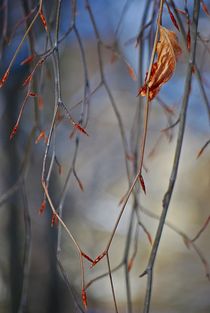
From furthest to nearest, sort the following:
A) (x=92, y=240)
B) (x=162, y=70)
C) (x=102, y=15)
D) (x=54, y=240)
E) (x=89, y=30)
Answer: (x=92, y=240) < (x=54, y=240) < (x=89, y=30) < (x=102, y=15) < (x=162, y=70)

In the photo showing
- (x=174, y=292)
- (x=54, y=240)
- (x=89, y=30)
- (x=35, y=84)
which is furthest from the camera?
(x=174, y=292)

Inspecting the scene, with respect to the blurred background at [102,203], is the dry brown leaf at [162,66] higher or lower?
lower

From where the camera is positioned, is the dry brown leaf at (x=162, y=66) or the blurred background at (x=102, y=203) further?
the blurred background at (x=102, y=203)

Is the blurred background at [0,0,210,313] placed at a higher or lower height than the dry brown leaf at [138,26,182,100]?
higher

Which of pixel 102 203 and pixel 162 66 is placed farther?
pixel 102 203

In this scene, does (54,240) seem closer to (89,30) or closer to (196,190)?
(89,30)

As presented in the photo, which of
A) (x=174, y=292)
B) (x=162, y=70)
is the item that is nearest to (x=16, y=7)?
(x=162, y=70)

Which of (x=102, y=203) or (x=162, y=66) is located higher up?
(x=102, y=203)

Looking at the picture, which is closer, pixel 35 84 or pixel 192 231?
pixel 35 84
